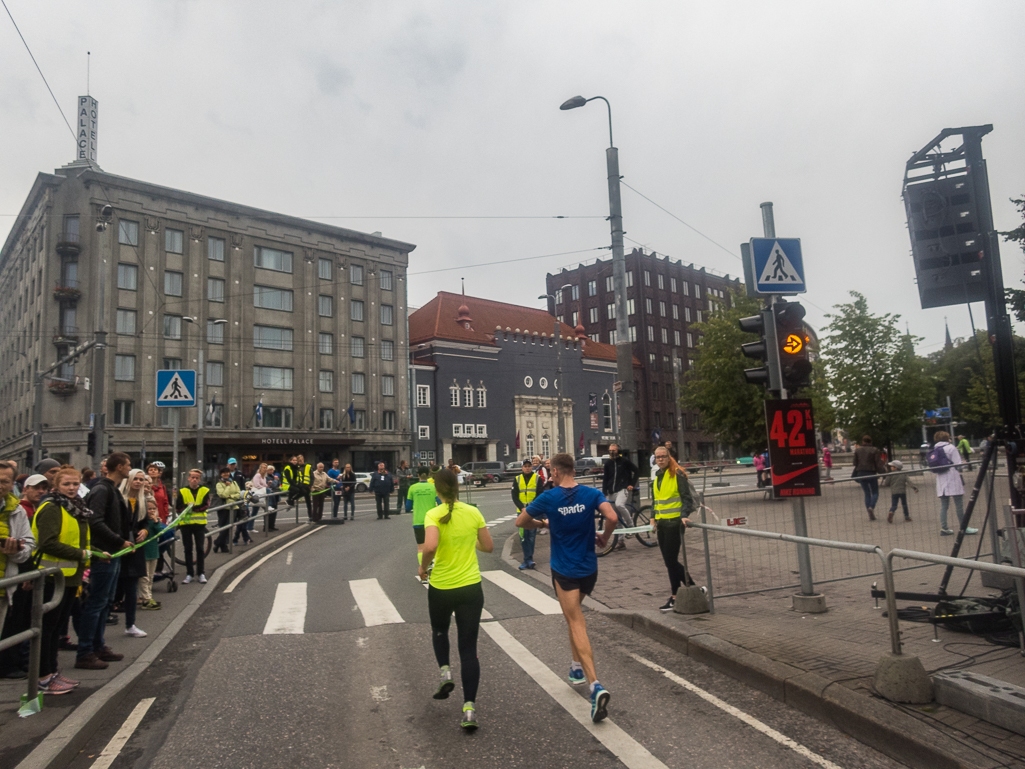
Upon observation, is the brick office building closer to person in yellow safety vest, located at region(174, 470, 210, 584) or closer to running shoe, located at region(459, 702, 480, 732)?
person in yellow safety vest, located at region(174, 470, 210, 584)

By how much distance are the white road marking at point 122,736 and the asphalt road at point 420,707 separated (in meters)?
0.04

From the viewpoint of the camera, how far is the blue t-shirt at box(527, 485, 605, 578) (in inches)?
225

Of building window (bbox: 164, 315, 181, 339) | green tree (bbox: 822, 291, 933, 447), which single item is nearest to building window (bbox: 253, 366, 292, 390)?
building window (bbox: 164, 315, 181, 339)

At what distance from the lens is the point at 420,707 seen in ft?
18.3

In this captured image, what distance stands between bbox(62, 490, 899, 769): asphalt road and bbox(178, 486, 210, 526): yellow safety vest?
8.04 ft

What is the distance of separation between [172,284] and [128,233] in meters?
3.78

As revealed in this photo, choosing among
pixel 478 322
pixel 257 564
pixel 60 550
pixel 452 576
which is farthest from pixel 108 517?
pixel 478 322

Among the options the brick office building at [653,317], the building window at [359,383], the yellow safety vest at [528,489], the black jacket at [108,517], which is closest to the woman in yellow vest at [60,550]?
the black jacket at [108,517]

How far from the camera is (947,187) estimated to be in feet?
23.9

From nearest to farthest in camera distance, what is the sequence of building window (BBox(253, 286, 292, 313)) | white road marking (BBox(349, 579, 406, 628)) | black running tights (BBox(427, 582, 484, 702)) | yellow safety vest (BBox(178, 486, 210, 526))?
black running tights (BBox(427, 582, 484, 702)) → white road marking (BBox(349, 579, 406, 628)) → yellow safety vest (BBox(178, 486, 210, 526)) → building window (BBox(253, 286, 292, 313))

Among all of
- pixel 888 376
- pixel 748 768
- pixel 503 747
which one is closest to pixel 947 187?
pixel 748 768

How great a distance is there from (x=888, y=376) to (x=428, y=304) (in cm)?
4778

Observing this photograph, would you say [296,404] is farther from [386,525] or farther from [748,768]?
[748,768]

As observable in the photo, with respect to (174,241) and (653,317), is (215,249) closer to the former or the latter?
(174,241)
